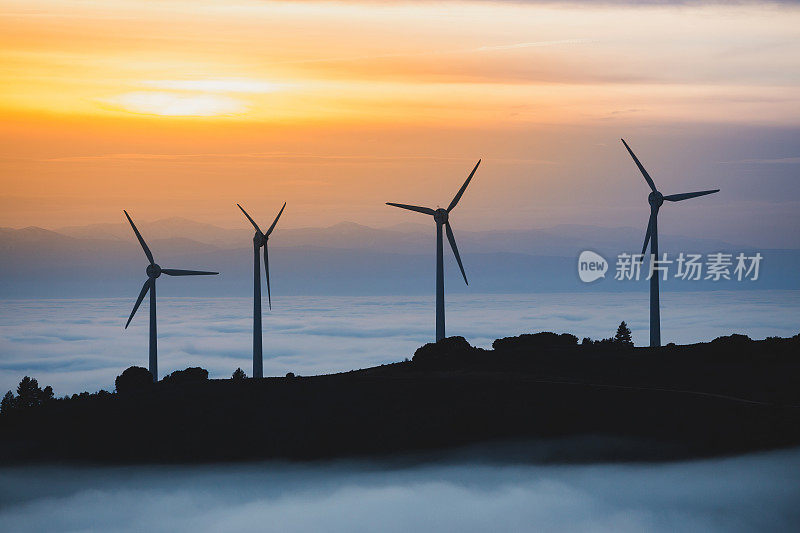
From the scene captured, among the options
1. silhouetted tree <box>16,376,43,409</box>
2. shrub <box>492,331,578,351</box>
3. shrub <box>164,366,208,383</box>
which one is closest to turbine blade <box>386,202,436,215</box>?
shrub <box>492,331,578,351</box>

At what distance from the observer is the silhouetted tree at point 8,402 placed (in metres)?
161

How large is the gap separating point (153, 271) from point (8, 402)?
131 feet

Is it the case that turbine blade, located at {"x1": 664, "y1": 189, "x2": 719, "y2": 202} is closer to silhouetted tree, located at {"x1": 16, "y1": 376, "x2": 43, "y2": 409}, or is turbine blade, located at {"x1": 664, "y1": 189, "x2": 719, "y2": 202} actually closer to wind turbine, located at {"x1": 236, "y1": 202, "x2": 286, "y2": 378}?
wind turbine, located at {"x1": 236, "y1": 202, "x2": 286, "y2": 378}

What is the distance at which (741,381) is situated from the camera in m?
102

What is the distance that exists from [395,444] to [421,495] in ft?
51.2

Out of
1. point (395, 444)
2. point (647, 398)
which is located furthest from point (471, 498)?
point (647, 398)

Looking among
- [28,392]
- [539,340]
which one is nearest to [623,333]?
[539,340]

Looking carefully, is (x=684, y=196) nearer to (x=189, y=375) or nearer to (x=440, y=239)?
(x=440, y=239)

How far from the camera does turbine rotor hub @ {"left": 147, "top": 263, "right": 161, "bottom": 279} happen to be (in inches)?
5581

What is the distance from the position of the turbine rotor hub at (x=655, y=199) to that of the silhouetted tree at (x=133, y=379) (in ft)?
221

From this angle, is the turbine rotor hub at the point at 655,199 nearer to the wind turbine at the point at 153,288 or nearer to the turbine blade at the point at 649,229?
the turbine blade at the point at 649,229

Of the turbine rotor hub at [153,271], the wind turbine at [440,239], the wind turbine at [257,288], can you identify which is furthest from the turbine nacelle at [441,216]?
the turbine rotor hub at [153,271]

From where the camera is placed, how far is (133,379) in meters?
150

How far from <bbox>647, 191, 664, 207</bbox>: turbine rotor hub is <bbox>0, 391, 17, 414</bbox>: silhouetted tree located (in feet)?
309
